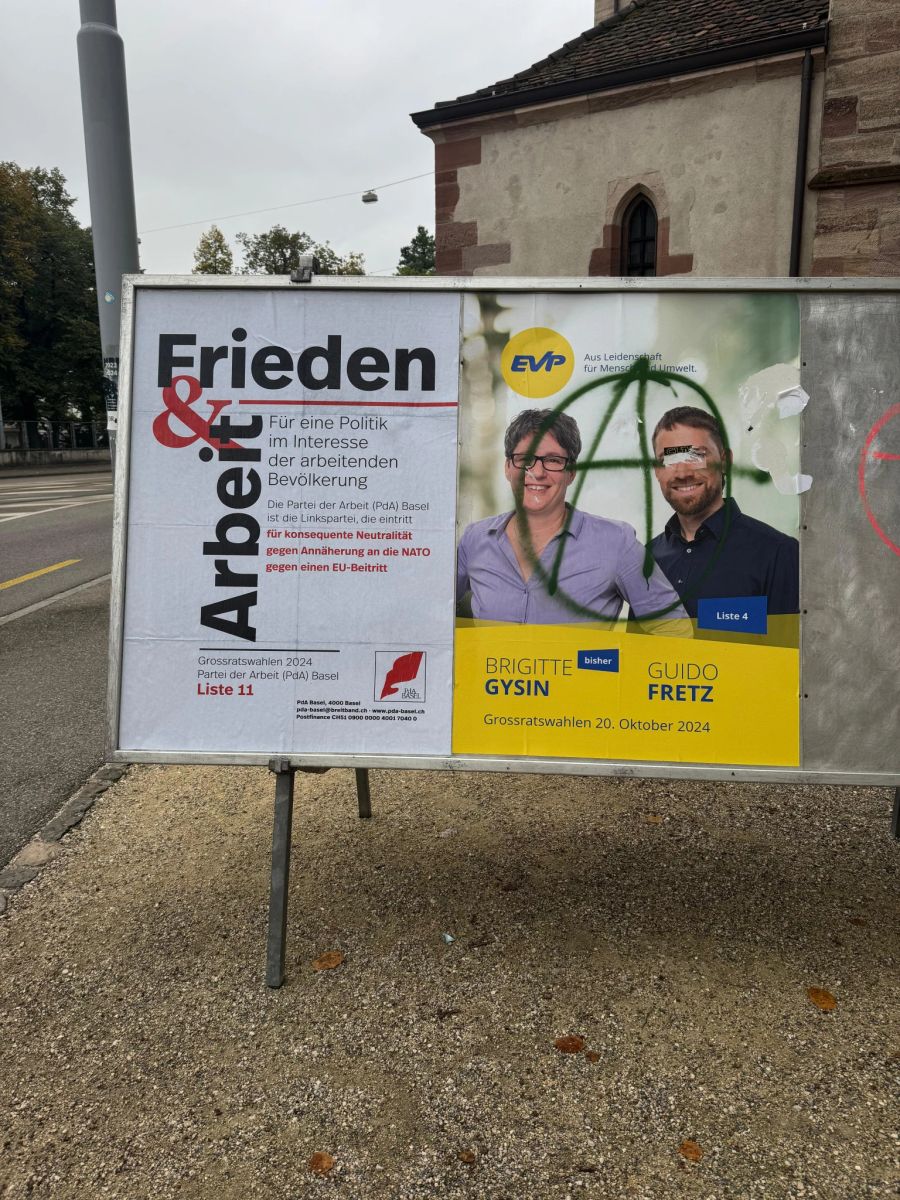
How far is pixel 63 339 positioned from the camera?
148 ft

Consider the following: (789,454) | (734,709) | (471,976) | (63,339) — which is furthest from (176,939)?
(63,339)

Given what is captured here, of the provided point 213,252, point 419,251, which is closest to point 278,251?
point 213,252

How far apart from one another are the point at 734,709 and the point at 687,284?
1301 mm

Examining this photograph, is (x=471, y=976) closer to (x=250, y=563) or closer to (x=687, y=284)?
(x=250, y=563)

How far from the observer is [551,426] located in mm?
2584

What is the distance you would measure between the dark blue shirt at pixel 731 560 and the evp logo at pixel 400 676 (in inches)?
32.3

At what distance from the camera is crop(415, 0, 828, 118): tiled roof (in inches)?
459

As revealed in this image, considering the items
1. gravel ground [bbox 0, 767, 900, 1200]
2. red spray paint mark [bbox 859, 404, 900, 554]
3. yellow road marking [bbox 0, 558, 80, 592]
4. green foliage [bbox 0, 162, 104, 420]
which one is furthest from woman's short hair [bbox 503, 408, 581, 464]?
green foliage [bbox 0, 162, 104, 420]

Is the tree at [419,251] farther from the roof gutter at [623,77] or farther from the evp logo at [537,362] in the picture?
the evp logo at [537,362]

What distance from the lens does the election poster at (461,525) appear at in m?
2.56

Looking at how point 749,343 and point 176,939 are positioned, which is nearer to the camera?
point 749,343

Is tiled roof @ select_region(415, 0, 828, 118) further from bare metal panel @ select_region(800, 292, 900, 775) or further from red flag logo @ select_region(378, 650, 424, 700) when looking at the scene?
red flag logo @ select_region(378, 650, 424, 700)

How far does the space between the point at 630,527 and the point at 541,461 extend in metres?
0.34

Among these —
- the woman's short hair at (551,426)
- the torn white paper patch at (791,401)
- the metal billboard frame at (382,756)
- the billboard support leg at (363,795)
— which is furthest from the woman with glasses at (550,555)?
the billboard support leg at (363,795)
